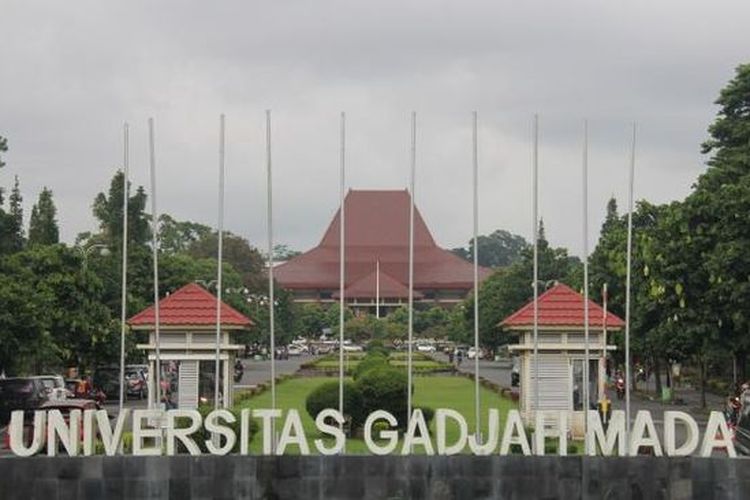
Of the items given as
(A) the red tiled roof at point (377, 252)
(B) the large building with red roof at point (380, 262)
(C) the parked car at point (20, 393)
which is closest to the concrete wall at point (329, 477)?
(C) the parked car at point (20, 393)

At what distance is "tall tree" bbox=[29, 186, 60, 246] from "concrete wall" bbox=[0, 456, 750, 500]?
66192 millimetres

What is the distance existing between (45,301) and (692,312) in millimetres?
20855

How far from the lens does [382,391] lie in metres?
34.7

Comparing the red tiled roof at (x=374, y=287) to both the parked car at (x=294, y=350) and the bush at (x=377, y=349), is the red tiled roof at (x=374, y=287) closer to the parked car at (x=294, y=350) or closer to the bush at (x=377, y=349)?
the parked car at (x=294, y=350)

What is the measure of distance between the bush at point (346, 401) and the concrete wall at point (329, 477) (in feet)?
37.5

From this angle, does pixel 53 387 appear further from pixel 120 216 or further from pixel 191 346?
pixel 120 216

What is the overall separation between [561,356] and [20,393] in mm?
15276

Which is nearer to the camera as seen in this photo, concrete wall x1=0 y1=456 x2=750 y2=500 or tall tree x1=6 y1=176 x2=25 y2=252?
concrete wall x1=0 y1=456 x2=750 y2=500

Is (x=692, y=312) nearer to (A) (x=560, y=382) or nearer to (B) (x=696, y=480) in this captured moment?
(A) (x=560, y=382)

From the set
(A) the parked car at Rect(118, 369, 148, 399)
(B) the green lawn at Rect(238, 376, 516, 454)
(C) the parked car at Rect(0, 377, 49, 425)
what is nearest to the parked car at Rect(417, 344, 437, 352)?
(B) the green lawn at Rect(238, 376, 516, 454)

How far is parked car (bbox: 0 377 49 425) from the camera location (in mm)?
41125

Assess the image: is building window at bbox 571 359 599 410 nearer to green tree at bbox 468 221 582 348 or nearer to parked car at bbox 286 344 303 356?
green tree at bbox 468 221 582 348

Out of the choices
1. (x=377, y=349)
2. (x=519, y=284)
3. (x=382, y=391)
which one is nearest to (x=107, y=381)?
(x=382, y=391)

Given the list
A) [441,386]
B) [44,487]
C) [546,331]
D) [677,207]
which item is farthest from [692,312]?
[44,487]
